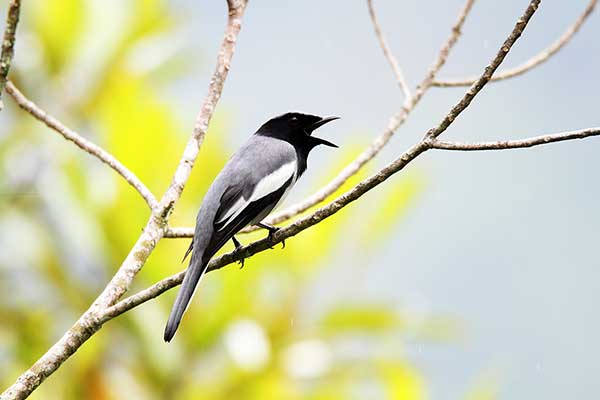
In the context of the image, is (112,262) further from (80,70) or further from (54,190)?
(80,70)

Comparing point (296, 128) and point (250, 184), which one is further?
point (296, 128)

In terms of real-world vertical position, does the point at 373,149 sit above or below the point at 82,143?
below

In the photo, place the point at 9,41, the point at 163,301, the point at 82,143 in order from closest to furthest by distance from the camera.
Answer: the point at 9,41, the point at 82,143, the point at 163,301

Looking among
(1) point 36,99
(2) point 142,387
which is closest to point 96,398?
(2) point 142,387

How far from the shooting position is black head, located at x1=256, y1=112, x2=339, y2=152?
12.4 ft

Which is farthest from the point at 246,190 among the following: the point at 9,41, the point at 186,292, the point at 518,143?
the point at 9,41

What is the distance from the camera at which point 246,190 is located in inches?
125

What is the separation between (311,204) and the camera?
123 inches

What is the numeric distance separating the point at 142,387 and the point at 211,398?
55 cm

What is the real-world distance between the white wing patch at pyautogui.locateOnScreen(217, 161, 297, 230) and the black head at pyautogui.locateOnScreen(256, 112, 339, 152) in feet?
0.99

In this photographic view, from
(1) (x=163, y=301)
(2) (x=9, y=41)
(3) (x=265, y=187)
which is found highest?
(2) (x=9, y=41)

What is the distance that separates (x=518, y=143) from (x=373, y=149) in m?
1.01

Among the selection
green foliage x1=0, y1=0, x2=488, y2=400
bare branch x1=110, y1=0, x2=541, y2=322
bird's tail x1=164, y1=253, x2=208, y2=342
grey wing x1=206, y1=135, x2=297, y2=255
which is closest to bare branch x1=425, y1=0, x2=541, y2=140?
bare branch x1=110, y1=0, x2=541, y2=322

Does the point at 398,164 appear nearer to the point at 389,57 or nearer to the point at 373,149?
the point at 373,149
